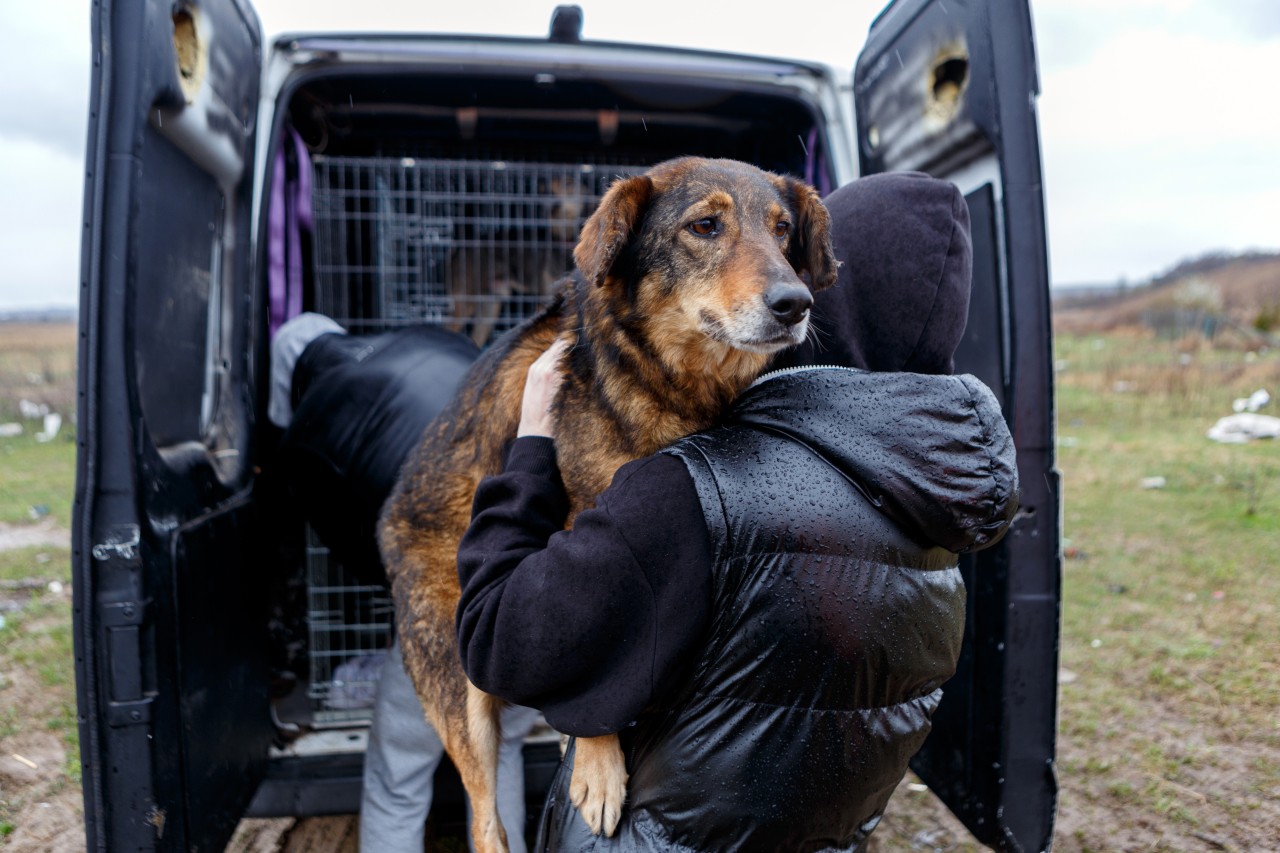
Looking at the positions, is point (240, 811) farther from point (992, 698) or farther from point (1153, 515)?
point (1153, 515)

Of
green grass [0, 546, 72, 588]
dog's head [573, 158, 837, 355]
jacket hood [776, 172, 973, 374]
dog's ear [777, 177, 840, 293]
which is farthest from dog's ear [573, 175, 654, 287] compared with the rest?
green grass [0, 546, 72, 588]

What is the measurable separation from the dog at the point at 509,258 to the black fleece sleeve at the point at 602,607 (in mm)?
2580

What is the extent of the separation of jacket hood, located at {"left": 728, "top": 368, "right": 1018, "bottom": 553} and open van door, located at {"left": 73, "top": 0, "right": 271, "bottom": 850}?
1.27 m

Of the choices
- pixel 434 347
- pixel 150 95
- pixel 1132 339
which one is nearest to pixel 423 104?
pixel 434 347

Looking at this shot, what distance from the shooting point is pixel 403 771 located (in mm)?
2438

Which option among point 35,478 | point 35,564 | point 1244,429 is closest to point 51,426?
point 35,478

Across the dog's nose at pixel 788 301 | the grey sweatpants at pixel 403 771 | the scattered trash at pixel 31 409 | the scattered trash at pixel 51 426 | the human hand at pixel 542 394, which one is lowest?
the grey sweatpants at pixel 403 771

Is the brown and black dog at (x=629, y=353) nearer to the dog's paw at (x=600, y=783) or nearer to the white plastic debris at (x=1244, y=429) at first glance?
the dog's paw at (x=600, y=783)

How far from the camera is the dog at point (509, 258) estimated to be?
3734 mm

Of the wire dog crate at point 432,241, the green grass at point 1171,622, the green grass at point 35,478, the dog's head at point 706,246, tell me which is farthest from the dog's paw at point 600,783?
the green grass at point 35,478

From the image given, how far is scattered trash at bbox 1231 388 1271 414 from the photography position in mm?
9016

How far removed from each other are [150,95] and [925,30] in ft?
6.16

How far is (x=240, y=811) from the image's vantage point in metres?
Result: 2.17

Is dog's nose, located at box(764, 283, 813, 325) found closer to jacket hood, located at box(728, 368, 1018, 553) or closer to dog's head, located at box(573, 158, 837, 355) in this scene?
dog's head, located at box(573, 158, 837, 355)
